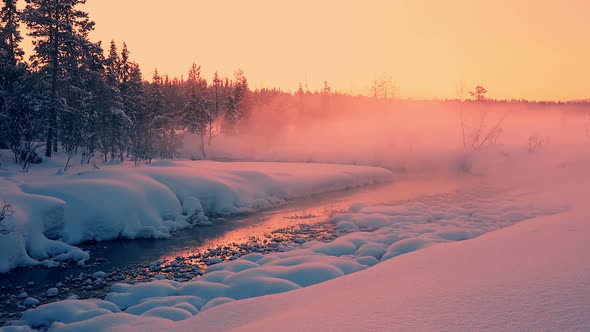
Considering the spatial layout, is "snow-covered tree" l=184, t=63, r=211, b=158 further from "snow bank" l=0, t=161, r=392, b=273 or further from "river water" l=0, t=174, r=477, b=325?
"river water" l=0, t=174, r=477, b=325

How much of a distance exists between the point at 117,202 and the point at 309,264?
1007 cm

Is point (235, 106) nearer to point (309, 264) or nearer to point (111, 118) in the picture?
point (111, 118)

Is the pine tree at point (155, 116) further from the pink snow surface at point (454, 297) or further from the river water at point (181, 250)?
the pink snow surface at point (454, 297)

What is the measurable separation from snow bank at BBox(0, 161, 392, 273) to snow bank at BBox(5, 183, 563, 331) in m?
5.04

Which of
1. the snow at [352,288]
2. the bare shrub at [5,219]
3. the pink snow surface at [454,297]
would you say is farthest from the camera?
the bare shrub at [5,219]

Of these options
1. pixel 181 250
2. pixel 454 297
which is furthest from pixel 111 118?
pixel 454 297

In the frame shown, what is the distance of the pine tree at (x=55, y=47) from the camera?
1087 inches

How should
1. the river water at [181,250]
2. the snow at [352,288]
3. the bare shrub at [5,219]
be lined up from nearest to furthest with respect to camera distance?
the snow at [352,288]
the river water at [181,250]
the bare shrub at [5,219]

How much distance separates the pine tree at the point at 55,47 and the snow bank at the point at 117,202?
23.0 feet

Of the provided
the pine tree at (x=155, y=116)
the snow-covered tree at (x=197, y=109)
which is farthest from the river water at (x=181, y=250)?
the snow-covered tree at (x=197, y=109)

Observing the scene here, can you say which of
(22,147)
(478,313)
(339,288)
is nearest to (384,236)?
(339,288)

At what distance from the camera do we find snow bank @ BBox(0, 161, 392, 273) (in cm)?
1279

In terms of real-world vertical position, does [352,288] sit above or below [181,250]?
above

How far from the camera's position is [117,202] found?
1598cm
